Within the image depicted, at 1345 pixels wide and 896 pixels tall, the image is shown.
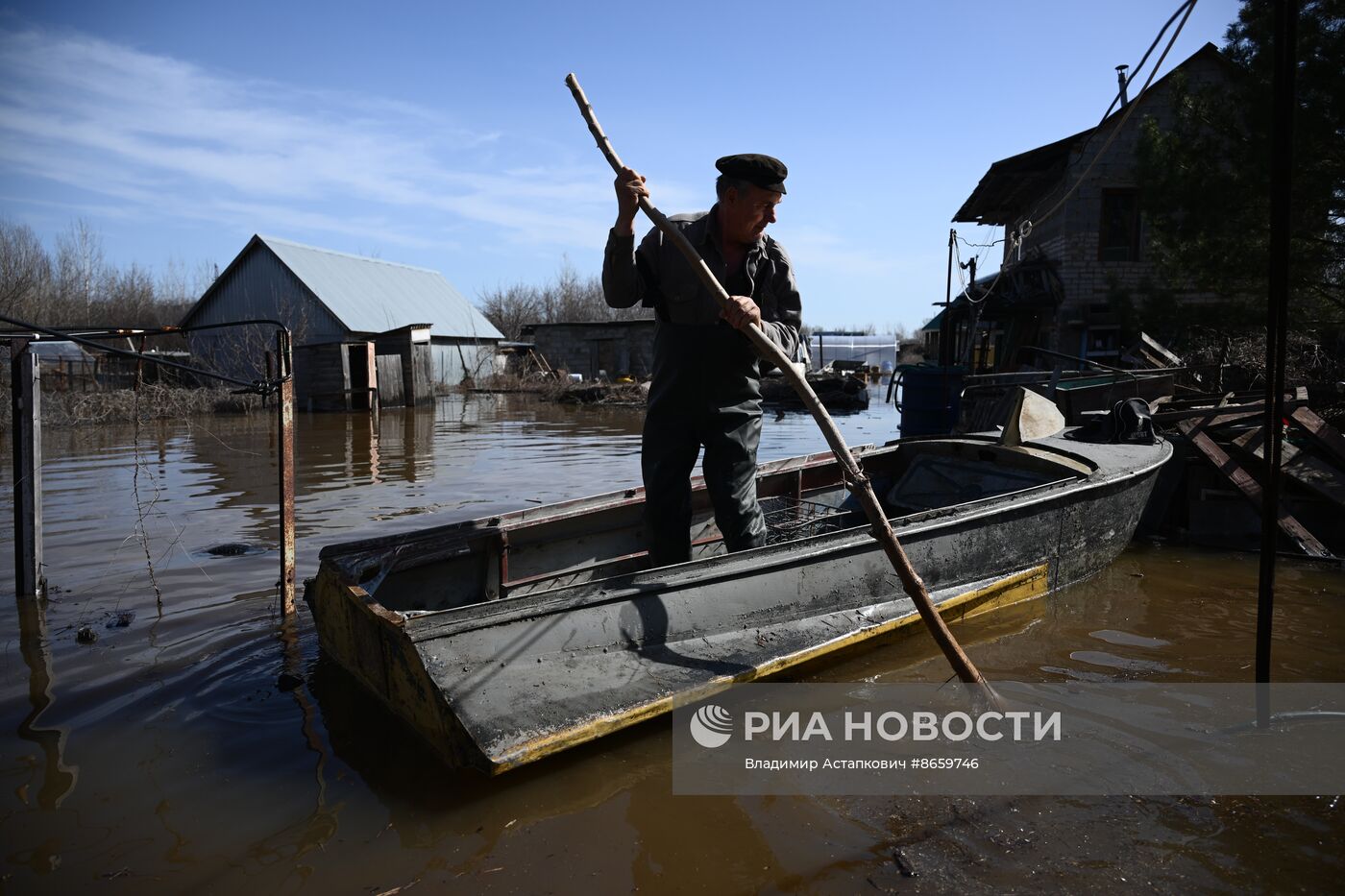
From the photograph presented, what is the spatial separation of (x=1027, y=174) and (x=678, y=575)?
17.9 m

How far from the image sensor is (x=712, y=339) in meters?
3.80

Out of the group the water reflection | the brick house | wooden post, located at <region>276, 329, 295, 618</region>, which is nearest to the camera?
the water reflection

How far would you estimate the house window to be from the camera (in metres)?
17.6

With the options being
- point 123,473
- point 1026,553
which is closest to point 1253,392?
point 1026,553

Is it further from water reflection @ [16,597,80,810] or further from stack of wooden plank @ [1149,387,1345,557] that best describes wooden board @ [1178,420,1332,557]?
water reflection @ [16,597,80,810]

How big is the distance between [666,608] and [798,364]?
1196mm

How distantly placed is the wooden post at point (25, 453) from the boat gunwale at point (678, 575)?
303cm

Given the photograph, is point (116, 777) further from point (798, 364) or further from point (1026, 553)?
point (1026, 553)

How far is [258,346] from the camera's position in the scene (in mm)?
22859

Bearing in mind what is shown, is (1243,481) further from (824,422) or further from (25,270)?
(25,270)

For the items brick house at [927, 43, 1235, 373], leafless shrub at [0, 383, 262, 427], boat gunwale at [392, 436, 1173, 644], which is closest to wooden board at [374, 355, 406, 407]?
leafless shrub at [0, 383, 262, 427]

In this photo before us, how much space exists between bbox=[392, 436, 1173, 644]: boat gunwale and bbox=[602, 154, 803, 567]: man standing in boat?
0.24 m

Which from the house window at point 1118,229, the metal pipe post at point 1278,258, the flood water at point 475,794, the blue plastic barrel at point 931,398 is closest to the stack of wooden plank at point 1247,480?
the flood water at point 475,794

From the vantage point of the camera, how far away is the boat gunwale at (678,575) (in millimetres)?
3115
